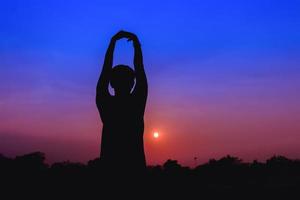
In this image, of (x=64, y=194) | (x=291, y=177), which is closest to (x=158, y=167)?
(x=64, y=194)

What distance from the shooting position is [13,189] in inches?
571

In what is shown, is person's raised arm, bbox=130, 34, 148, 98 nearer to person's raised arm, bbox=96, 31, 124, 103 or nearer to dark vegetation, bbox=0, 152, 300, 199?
person's raised arm, bbox=96, 31, 124, 103

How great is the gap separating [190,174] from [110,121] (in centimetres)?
1247

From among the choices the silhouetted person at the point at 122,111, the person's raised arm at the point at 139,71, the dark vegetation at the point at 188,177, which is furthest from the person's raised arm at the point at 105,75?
the dark vegetation at the point at 188,177

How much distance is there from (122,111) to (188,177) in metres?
11.7

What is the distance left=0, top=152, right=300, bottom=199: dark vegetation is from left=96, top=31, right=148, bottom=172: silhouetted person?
5817 millimetres

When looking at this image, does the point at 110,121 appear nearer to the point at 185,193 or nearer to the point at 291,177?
the point at 185,193

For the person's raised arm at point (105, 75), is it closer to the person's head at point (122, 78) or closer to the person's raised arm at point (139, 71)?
the person's head at point (122, 78)

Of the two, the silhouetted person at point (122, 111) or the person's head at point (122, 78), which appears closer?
the silhouetted person at point (122, 111)

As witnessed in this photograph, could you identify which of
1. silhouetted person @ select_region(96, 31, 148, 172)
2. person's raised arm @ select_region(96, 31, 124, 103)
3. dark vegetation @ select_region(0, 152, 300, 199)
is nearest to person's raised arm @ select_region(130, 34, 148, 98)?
silhouetted person @ select_region(96, 31, 148, 172)

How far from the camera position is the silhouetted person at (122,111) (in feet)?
14.9

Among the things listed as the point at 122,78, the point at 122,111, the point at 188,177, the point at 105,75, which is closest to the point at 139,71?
the point at 122,78

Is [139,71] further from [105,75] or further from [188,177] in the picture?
[188,177]

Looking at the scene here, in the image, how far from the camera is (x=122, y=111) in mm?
4633
